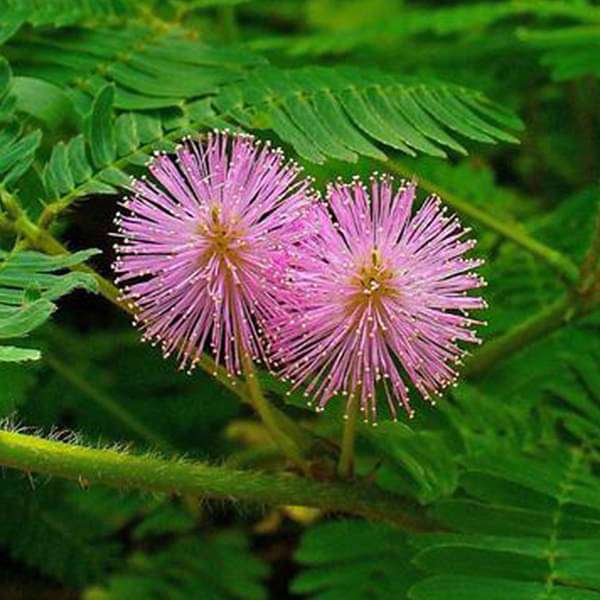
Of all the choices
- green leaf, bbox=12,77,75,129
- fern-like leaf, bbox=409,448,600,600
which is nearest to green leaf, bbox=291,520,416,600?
fern-like leaf, bbox=409,448,600,600

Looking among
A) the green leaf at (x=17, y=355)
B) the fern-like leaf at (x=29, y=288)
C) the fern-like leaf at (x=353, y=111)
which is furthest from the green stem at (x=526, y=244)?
the green leaf at (x=17, y=355)

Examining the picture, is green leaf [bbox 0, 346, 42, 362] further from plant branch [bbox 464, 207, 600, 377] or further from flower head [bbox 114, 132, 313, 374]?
plant branch [bbox 464, 207, 600, 377]

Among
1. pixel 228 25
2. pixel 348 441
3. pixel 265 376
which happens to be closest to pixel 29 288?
pixel 265 376

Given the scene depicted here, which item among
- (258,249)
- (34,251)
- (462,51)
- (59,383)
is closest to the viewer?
(258,249)

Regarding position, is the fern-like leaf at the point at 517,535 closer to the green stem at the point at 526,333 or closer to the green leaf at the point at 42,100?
the green stem at the point at 526,333

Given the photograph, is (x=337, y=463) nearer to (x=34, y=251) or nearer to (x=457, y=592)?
(x=457, y=592)

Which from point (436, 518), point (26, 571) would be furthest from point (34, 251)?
point (26, 571)
